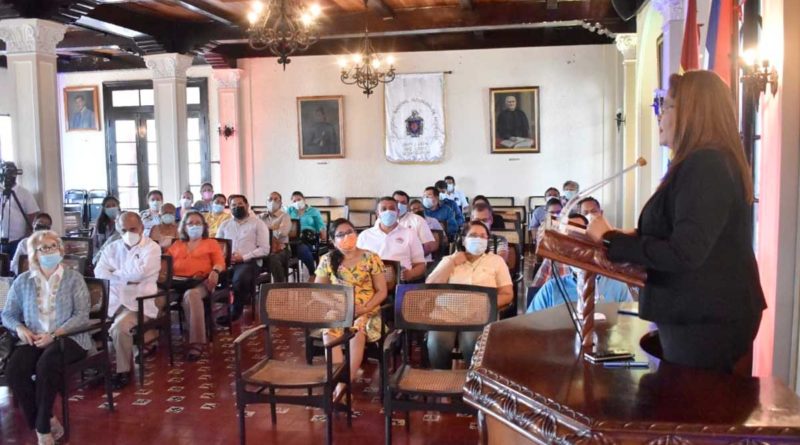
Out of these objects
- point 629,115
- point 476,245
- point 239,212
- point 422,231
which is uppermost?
point 629,115

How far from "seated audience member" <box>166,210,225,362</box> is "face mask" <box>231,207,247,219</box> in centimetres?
121

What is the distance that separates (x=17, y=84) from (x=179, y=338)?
404 cm

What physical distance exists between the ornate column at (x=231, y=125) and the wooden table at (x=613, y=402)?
12.2 m

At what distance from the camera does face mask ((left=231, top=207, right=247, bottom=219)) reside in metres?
7.79

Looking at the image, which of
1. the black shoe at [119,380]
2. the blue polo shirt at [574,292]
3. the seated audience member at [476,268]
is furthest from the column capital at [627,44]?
the black shoe at [119,380]

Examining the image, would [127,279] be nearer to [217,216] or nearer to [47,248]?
[47,248]

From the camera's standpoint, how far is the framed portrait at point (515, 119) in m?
12.4

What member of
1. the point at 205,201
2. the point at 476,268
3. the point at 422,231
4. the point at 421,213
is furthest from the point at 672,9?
the point at 205,201

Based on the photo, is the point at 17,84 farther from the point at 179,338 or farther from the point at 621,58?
the point at 621,58

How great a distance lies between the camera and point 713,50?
13.1 ft

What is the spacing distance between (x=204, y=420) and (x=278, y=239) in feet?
13.9

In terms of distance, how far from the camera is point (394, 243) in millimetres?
6438

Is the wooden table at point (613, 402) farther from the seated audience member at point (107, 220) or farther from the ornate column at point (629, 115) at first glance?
the ornate column at point (629, 115)

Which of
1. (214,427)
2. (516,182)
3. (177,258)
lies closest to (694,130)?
(214,427)
